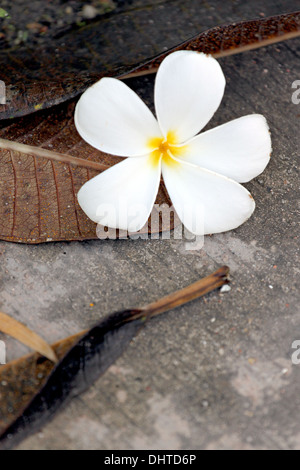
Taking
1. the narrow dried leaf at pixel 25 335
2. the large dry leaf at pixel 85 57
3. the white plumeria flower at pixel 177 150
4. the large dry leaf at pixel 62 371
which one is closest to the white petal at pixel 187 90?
the white plumeria flower at pixel 177 150

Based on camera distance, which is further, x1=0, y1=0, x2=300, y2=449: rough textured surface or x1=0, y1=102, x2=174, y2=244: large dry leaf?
x1=0, y1=102, x2=174, y2=244: large dry leaf

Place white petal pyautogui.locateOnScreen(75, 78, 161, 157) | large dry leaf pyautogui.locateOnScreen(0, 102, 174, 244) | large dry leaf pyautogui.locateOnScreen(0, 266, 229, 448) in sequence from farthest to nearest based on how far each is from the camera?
large dry leaf pyautogui.locateOnScreen(0, 102, 174, 244) < white petal pyautogui.locateOnScreen(75, 78, 161, 157) < large dry leaf pyautogui.locateOnScreen(0, 266, 229, 448)

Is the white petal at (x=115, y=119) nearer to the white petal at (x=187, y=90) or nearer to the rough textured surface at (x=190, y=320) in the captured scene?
the white petal at (x=187, y=90)

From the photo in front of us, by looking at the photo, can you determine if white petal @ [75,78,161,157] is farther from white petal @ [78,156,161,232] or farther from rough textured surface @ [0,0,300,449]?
rough textured surface @ [0,0,300,449]

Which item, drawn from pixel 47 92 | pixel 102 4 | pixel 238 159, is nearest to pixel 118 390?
pixel 238 159

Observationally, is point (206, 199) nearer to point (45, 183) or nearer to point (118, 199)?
point (118, 199)

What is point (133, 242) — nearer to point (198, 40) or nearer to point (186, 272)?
point (186, 272)

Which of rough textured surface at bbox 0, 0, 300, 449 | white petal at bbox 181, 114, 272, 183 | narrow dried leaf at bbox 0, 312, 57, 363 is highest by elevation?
white petal at bbox 181, 114, 272, 183

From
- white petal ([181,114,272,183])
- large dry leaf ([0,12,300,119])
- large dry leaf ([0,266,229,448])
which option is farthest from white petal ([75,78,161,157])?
large dry leaf ([0,266,229,448])
